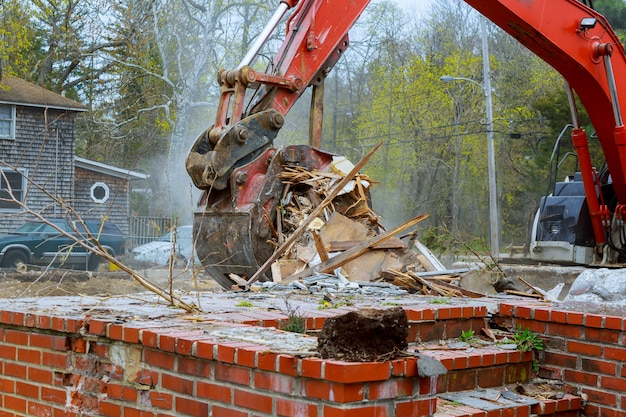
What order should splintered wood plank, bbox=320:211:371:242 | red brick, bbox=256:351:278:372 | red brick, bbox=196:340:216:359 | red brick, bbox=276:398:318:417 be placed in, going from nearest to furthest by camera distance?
red brick, bbox=276:398:318:417 < red brick, bbox=256:351:278:372 < red brick, bbox=196:340:216:359 < splintered wood plank, bbox=320:211:371:242

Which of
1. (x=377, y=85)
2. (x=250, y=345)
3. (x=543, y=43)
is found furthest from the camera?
(x=377, y=85)

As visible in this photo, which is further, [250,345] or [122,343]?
[122,343]

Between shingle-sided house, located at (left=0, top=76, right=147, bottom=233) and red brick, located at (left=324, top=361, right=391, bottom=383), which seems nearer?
red brick, located at (left=324, top=361, right=391, bottom=383)

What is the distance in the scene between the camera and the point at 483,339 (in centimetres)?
498

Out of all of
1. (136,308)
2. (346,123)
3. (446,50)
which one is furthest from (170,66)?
(136,308)

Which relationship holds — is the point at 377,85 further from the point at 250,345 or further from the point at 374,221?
the point at 250,345

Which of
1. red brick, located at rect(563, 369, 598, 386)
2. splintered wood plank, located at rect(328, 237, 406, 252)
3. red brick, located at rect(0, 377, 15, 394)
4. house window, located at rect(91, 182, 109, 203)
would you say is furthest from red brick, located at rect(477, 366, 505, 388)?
house window, located at rect(91, 182, 109, 203)

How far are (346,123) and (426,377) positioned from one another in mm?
42162

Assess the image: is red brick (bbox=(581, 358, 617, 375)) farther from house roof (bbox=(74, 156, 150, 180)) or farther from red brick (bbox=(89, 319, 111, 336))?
house roof (bbox=(74, 156, 150, 180))

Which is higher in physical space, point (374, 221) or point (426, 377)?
point (374, 221)

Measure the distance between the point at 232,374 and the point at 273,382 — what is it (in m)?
0.23

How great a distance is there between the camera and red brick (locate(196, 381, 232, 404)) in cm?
324

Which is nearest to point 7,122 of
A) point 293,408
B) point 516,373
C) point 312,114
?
point 312,114

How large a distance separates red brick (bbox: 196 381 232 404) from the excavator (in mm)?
5006
